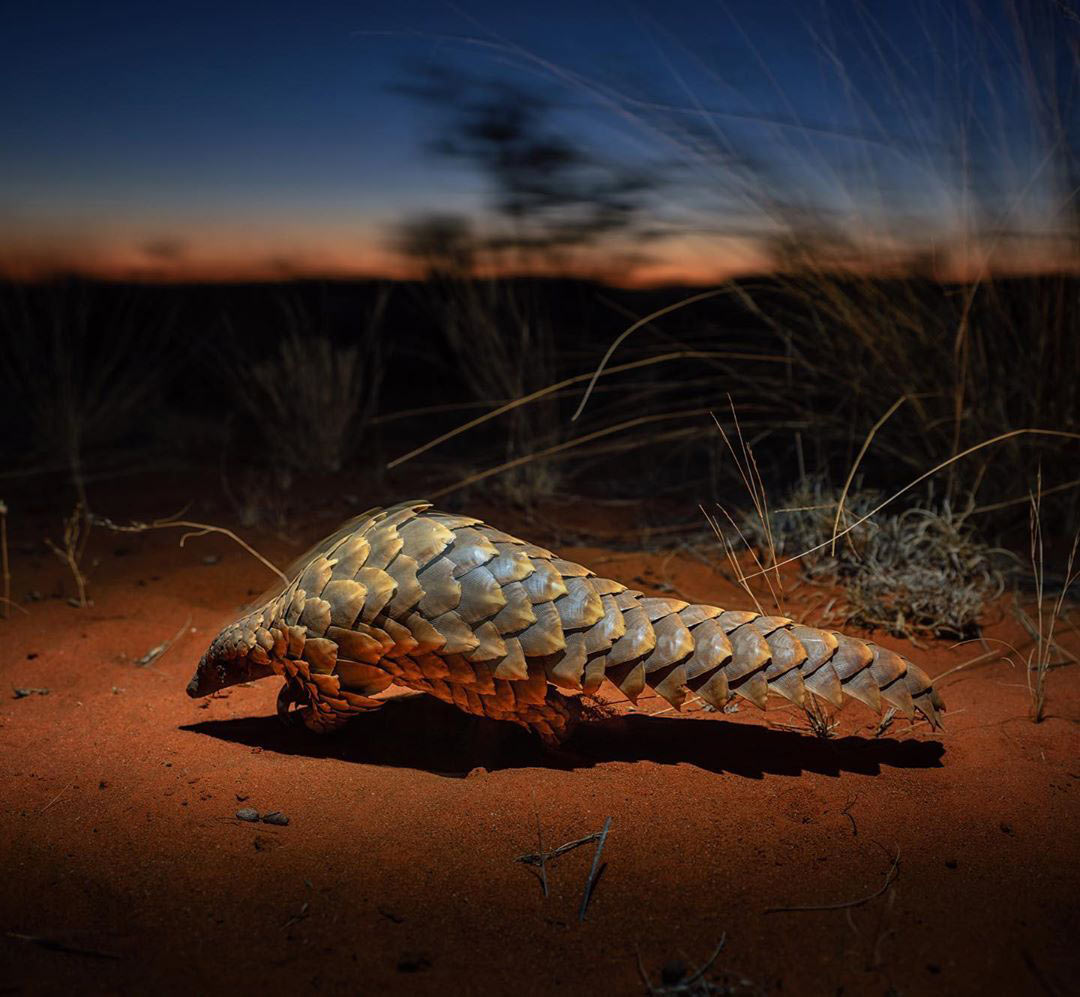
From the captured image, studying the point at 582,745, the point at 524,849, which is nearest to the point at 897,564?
the point at 582,745

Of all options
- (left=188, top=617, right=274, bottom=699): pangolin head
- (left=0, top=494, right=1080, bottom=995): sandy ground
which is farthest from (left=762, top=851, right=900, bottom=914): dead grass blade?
(left=188, top=617, right=274, bottom=699): pangolin head

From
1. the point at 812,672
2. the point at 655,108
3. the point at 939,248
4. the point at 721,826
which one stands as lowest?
the point at 721,826

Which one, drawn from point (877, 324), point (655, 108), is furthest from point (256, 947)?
point (877, 324)

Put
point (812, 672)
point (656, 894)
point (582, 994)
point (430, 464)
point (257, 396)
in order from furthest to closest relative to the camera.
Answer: point (257, 396)
point (430, 464)
point (812, 672)
point (656, 894)
point (582, 994)

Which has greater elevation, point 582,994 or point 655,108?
point 655,108

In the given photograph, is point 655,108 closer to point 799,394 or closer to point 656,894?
point 799,394

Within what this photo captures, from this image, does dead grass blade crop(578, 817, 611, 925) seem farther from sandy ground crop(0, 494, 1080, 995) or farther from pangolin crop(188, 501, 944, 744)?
pangolin crop(188, 501, 944, 744)
